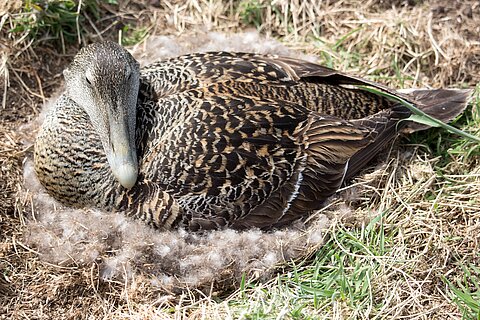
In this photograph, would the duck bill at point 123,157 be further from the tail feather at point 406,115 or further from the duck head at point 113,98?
the tail feather at point 406,115

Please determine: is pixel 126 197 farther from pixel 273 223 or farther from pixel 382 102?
pixel 382 102

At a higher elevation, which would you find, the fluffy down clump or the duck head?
the duck head

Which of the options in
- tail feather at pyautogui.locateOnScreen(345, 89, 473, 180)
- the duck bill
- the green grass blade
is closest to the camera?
the duck bill

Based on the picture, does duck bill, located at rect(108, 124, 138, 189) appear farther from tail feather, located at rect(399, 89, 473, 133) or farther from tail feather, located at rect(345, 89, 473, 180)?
tail feather, located at rect(399, 89, 473, 133)

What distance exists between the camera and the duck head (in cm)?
318

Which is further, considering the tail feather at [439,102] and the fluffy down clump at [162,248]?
the tail feather at [439,102]

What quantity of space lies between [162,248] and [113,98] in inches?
30.2

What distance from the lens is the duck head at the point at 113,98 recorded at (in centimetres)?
318

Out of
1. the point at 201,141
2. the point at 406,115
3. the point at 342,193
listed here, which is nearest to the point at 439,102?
the point at 406,115

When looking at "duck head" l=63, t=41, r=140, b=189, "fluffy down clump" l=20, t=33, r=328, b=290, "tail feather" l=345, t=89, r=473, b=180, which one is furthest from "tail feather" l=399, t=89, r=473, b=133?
"duck head" l=63, t=41, r=140, b=189

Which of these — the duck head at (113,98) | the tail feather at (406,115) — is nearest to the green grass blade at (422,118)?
the tail feather at (406,115)

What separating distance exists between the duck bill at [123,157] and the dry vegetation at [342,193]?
0.46 meters

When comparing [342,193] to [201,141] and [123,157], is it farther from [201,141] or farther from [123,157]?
[123,157]

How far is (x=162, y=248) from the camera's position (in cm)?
321
